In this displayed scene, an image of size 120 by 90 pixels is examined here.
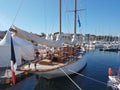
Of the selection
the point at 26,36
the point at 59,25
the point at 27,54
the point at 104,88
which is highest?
the point at 59,25

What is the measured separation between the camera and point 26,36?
13.6m

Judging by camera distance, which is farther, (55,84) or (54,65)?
(54,65)

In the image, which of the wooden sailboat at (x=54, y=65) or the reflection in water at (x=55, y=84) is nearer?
the wooden sailboat at (x=54, y=65)

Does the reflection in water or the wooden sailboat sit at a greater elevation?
the wooden sailboat

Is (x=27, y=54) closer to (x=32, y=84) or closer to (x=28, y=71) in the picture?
(x=32, y=84)

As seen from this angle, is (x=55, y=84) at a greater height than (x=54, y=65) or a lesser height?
lesser

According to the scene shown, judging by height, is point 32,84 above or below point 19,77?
below

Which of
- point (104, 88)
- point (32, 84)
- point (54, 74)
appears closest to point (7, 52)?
point (32, 84)

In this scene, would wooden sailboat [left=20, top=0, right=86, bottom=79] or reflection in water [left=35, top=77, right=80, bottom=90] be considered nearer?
wooden sailboat [left=20, top=0, right=86, bottom=79]

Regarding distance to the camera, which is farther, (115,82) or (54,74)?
(54,74)

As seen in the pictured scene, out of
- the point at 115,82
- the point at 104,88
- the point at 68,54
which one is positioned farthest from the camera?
the point at 68,54

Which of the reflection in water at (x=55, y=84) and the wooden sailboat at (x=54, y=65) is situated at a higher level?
the wooden sailboat at (x=54, y=65)

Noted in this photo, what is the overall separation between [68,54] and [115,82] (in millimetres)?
9230

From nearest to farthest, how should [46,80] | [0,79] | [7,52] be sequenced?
[0,79] → [46,80] → [7,52]
